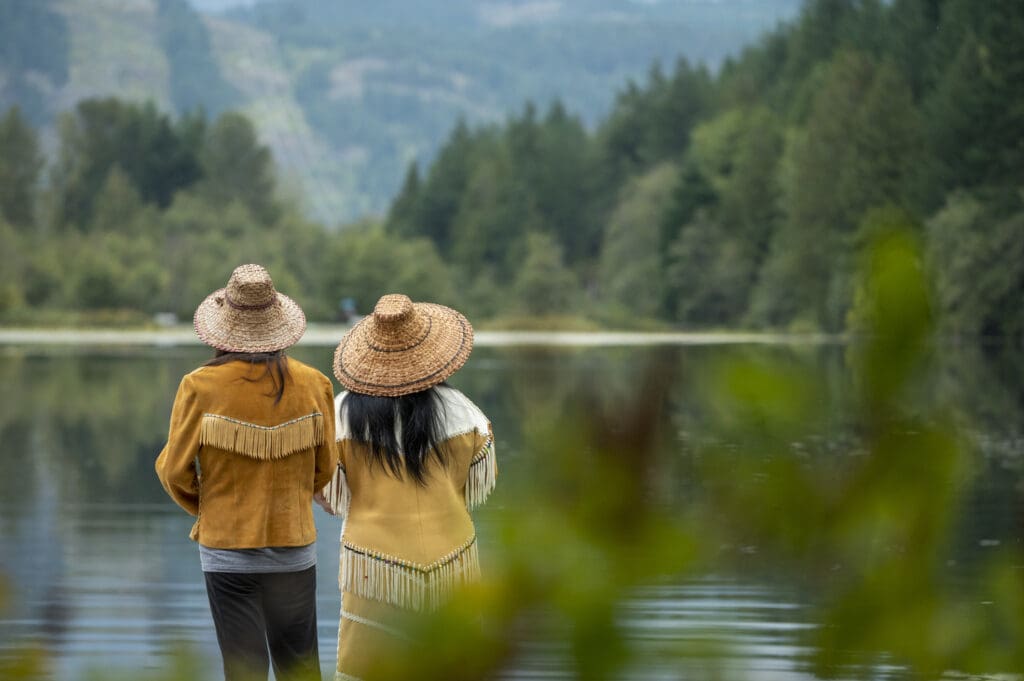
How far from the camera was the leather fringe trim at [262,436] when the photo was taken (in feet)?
14.4

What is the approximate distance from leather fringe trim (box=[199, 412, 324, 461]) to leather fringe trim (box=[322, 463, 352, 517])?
4.0 inches

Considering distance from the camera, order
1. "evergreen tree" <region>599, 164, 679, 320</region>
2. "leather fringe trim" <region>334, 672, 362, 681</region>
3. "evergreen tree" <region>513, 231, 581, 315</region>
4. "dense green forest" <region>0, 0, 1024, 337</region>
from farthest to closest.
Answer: "evergreen tree" <region>513, 231, 581, 315</region> → "evergreen tree" <region>599, 164, 679, 320</region> → "dense green forest" <region>0, 0, 1024, 337</region> → "leather fringe trim" <region>334, 672, 362, 681</region>

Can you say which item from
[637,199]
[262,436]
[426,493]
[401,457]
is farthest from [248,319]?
[637,199]

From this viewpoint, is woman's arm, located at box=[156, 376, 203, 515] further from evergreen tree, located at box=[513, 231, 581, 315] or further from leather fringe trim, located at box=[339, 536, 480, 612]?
evergreen tree, located at box=[513, 231, 581, 315]

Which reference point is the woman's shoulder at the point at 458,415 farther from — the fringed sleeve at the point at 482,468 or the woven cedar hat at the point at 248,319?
the woven cedar hat at the point at 248,319

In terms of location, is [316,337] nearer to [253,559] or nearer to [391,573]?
[253,559]

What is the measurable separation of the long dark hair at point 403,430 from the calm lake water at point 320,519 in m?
0.25

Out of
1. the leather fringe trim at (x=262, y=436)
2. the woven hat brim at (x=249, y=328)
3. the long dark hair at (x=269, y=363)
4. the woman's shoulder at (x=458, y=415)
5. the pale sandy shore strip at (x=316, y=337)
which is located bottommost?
the pale sandy shore strip at (x=316, y=337)

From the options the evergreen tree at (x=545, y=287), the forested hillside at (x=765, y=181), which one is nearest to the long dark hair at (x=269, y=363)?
the forested hillside at (x=765, y=181)

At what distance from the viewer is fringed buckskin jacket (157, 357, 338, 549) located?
4.40 meters

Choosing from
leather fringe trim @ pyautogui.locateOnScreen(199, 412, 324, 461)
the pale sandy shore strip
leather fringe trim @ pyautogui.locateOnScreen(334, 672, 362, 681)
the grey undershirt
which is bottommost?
the pale sandy shore strip

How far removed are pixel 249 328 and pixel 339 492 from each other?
19.5 inches

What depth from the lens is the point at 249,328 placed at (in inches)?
178

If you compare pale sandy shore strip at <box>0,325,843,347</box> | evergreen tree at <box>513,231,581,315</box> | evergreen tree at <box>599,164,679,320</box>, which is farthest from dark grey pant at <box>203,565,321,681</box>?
evergreen tree at <box>513,231,581,315</box>
